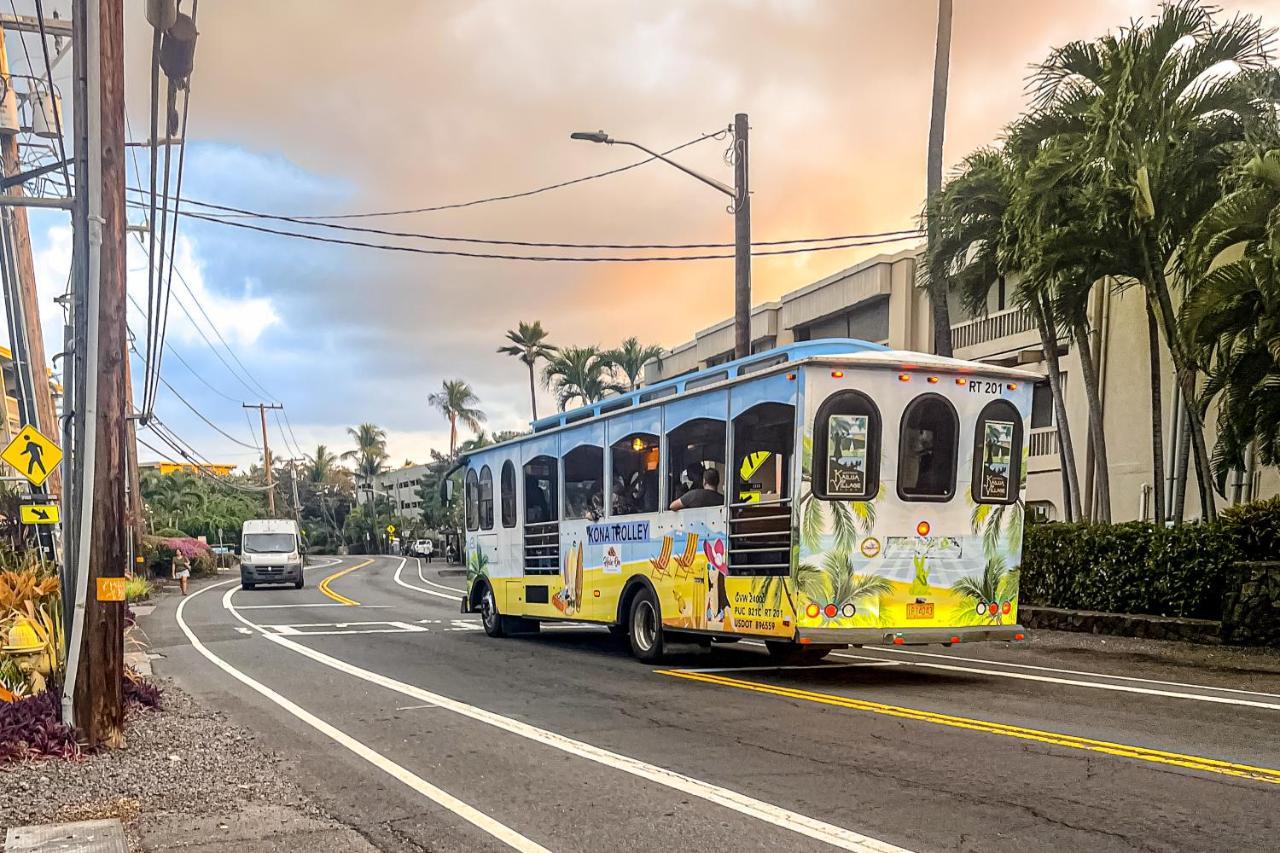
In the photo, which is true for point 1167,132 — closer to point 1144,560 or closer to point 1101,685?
point 1144,560

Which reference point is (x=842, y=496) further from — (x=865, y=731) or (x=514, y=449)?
(x=514, y=449)

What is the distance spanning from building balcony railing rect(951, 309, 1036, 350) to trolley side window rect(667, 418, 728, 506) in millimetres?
15912

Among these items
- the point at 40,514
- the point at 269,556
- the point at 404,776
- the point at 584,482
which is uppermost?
the point at 584,482

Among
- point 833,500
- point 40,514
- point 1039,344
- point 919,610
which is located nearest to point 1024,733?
point 919,610

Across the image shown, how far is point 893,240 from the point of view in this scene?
26.4 meters

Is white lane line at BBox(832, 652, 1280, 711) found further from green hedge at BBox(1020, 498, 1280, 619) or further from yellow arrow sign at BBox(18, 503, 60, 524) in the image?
yellow arrow sign at BBox(18, 503, 60, 524)

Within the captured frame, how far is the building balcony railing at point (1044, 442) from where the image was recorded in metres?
26.9

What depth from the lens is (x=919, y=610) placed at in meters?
11.7

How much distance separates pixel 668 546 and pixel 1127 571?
26.5 feet

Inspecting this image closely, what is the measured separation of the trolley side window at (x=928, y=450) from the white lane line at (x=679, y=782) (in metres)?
4.60

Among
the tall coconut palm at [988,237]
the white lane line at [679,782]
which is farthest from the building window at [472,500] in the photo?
the tall coconut palm at [988,237]

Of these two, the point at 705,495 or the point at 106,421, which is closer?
the point at 106,421

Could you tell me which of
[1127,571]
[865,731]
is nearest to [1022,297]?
[1127,571]

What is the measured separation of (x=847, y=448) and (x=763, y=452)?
37.7 inches
